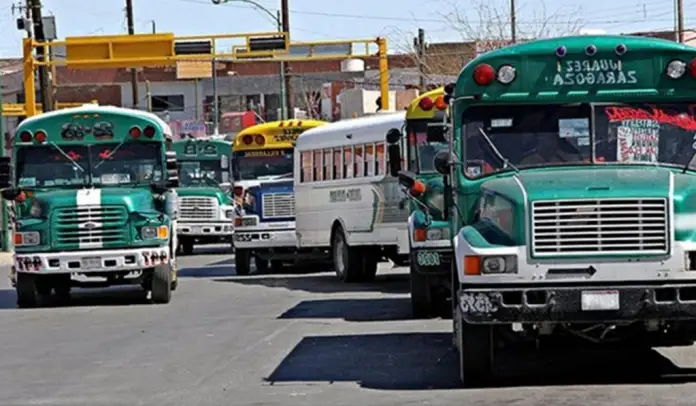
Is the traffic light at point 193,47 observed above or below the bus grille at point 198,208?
above

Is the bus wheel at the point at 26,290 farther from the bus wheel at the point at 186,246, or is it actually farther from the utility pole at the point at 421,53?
the utility pole at the point at 421,53

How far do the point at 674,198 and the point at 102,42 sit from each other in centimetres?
2819

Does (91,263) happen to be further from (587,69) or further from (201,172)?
(201,172)

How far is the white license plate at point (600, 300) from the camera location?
10422 millimetres

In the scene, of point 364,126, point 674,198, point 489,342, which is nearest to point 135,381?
point 489,342

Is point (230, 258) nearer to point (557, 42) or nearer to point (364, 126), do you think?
point (364, 126)

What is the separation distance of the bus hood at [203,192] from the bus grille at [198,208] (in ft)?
0.30

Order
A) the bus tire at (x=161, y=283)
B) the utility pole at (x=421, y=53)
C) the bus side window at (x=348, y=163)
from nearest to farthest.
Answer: the bus tire at (x=161, y=283)
the bus side window at (x=348, y=163)
the utility pole at (x=421, y=53)

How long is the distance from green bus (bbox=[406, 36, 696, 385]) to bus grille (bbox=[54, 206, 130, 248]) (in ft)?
27.8

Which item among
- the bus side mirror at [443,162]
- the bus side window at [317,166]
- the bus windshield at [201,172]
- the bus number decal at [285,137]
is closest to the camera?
the bus side mirror at [443,162]

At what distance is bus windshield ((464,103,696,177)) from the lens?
1145 centimetres

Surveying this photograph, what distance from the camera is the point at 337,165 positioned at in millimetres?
24609

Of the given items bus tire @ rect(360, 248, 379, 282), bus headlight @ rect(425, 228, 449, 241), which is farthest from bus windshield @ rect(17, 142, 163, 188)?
bus headlight @ rect(425, 228, 449, 241)

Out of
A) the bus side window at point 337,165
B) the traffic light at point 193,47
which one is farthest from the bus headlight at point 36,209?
the traffic light at point 193,47
